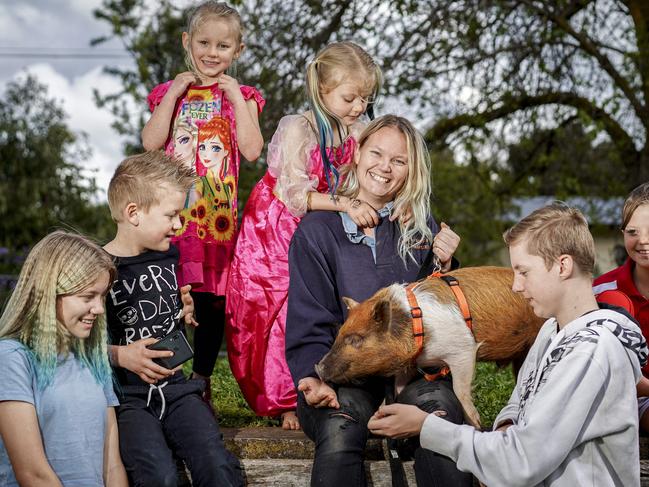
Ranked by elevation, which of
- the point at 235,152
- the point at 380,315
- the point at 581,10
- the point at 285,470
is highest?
the point at 581,10

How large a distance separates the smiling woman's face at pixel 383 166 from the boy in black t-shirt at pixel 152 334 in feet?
2.82

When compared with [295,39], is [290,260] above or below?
below

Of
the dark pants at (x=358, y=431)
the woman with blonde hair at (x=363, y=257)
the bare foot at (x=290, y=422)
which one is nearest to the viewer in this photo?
the dark pants at (x=358, y=431)

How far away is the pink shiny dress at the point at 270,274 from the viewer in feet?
14.8

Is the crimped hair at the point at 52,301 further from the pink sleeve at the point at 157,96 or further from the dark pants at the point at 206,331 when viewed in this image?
the pink sleeve at the point at 157,96

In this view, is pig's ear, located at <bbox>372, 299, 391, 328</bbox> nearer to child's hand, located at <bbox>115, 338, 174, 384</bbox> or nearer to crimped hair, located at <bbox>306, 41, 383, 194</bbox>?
child's hand, located at <bbox>115, 338, 174, 384</bbox>

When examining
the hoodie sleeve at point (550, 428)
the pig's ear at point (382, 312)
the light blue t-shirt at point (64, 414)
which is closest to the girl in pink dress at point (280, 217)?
the pig's ear at point (382, 312)

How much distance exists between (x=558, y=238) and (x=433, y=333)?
2.69 feet

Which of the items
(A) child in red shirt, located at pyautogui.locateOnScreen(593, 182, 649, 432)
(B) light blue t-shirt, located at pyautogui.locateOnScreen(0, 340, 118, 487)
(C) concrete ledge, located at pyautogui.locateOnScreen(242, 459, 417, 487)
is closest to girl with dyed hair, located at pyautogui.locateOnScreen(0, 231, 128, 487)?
(B) light blue t-shirt, located at pyautogui.locateOnScreen(0, 340, 118, 487)

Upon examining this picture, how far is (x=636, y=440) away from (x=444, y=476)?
2.47ft

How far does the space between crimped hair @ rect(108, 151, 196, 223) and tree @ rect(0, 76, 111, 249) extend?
16.0 m

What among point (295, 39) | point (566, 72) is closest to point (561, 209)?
point (295, 39)

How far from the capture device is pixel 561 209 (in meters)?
3.18

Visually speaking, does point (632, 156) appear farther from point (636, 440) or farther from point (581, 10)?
point (636, 440)
